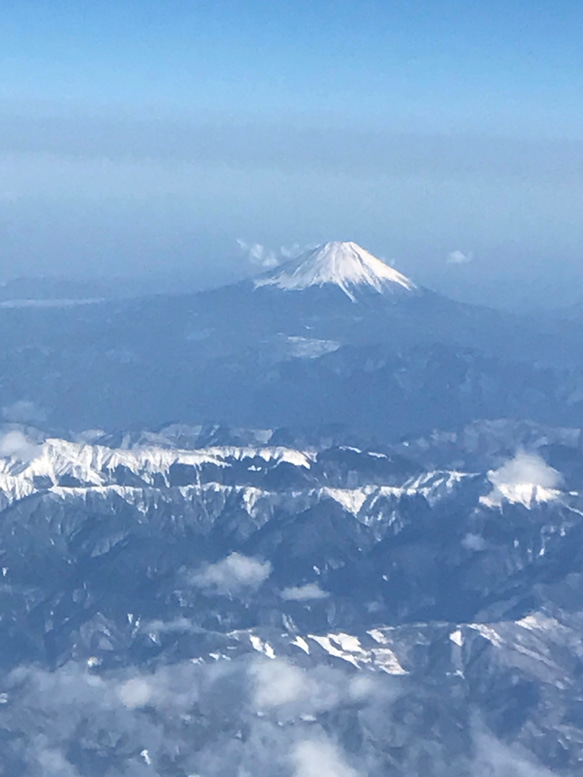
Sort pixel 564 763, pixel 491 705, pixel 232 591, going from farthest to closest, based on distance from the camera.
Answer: pixel 232 591 < pixel 491 705 < pixel 564 763

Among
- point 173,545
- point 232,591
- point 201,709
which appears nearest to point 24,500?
point 173,545

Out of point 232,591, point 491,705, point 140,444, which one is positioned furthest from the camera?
point 140,444

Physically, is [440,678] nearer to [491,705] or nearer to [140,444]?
[491,705]

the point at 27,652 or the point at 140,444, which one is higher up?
the point at 140,444

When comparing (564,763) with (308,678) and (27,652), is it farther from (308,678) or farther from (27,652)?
(27,652)

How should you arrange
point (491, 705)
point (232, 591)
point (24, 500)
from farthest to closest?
point (24, 500)
point (232, 591)
point (491, 705)

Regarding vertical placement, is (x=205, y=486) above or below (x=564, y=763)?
above

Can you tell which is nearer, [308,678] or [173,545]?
[308,678]

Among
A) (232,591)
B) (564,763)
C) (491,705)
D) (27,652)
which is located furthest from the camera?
(232,591)

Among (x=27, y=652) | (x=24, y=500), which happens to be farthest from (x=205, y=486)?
(x=27, y=652)
